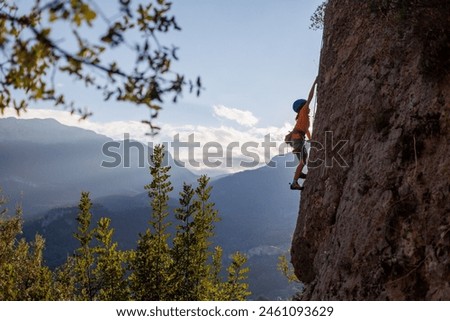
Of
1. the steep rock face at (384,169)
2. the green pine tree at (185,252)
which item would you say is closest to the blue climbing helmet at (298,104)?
the steep rock face at (384,169)

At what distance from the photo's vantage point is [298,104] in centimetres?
1429

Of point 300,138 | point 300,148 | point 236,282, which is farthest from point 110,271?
point 300,138

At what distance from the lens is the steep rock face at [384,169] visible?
6738 mm

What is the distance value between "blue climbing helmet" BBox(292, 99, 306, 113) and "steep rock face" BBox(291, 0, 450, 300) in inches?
77.8

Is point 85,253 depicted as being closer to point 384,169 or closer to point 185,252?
point 185,252

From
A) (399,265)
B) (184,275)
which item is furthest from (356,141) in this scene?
(184,275)

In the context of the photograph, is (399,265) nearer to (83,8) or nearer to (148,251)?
(83,8)

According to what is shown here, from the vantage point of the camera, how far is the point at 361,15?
1177cm

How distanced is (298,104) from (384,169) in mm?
6568

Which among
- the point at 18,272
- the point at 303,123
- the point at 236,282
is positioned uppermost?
the point at 303,123

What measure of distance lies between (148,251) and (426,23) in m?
20.3

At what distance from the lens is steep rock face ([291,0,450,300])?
6.74 metres

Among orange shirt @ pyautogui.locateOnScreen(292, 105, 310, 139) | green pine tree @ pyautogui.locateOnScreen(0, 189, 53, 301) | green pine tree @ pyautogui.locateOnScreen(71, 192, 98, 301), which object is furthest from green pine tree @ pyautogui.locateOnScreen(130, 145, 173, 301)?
orange shirt @ pyautogui.locateOnScreen(292, 105, 310, 139)

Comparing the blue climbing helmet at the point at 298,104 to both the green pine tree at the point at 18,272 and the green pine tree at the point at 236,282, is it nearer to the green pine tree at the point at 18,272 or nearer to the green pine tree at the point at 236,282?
the green pine tree at the point at 236,282
